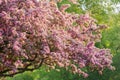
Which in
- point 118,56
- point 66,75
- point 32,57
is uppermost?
point 32,57

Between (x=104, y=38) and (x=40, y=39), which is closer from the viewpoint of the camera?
(x=40, y=39)

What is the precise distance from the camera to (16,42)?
11023 millimetres

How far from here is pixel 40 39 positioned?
38.0ft

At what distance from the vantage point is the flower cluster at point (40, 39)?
37.0 feet

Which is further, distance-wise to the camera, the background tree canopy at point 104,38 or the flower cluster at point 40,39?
the background tree canopy at point 104,38

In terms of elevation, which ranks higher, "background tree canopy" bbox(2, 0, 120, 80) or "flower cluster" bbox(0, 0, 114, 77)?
"flower cluster" bbox(0, 0, 114, 77)

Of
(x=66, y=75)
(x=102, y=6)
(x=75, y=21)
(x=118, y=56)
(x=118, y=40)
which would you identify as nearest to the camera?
(x=75, y=21)

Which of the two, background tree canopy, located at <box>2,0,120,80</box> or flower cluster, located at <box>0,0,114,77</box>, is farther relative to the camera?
background tree canopy, located at <box>2,0,120,80</box>

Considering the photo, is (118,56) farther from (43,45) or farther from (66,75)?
(43,45)

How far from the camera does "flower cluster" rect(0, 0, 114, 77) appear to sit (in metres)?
11.3

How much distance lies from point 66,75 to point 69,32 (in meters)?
15.7

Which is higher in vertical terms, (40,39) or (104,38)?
(40,39)

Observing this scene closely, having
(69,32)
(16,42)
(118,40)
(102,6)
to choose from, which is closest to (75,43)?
(69,32)

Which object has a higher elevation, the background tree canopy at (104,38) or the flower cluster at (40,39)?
the flower cluster at (40,39)
